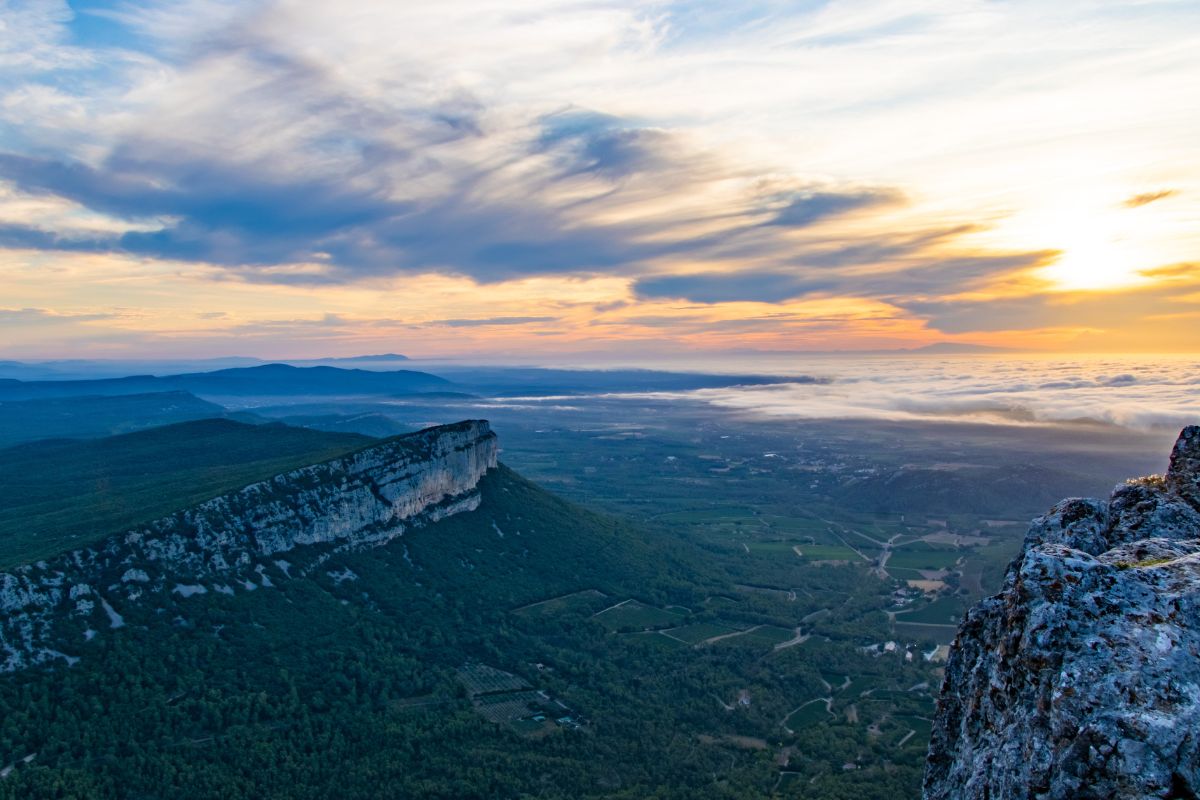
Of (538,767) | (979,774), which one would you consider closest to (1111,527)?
(979,774)

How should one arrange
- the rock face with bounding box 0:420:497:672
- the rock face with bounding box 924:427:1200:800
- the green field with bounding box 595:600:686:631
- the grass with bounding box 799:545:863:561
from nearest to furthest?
the rock face with bounding box 924:427:1200:800
the rock face with bounding box 0:420:497:672
the green field with bounding box 595:600:686:631
the grass with bounding box 799:545:863:561

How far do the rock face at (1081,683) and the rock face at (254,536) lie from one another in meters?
80.4

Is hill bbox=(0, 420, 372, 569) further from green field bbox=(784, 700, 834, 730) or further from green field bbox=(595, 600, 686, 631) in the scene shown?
green field bbox=(784, 700, 834, 730)

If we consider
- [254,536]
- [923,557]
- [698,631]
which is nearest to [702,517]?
[923,557]

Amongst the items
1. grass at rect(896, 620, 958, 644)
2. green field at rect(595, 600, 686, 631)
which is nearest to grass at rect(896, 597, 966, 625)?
grass at rect(896, 620, 958, 644)

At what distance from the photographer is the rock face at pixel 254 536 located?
7044 cm

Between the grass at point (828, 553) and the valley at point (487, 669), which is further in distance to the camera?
the grass at point (828, 553)

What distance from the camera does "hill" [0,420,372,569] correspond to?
92.1 metres

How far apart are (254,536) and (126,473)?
63911 mm

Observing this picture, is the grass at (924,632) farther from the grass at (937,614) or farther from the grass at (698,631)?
the grass at (698,631)

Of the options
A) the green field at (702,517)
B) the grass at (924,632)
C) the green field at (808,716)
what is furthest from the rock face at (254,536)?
the grass at (924,632)

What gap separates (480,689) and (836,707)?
4357 centimetres

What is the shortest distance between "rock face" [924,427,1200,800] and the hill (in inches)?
3643

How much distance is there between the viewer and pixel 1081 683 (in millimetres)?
11898
